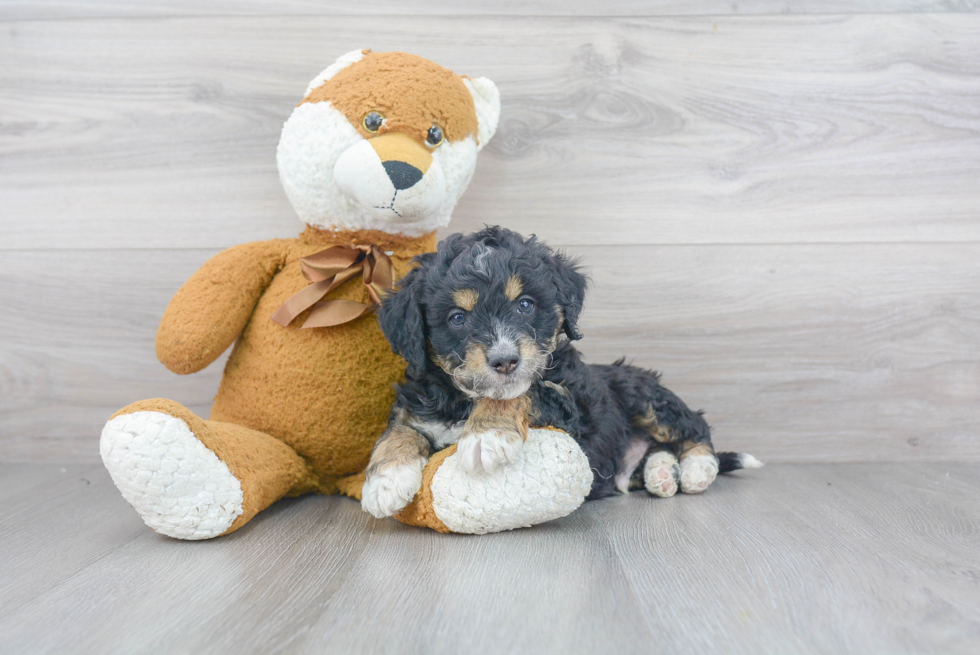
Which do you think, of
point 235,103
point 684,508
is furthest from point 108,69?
point 684,508

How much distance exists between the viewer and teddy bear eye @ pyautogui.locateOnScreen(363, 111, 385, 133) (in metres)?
1.74

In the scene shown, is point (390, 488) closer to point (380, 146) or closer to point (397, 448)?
point (397, 448)

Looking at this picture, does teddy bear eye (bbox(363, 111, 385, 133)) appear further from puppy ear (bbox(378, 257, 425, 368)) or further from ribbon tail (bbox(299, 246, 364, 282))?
puppy ear (bbox(378, 257, 425, 368))

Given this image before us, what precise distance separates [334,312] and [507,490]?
649 mm

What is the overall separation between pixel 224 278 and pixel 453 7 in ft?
3.85

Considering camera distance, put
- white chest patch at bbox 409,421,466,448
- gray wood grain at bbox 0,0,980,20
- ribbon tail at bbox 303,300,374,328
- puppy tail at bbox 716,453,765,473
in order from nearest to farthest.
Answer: white chest patch at bbox 409,421,466,448, ribbon tail at bbox 303,300,374,328, puppy tail at bbox 716,453,765,473, gray wood grain at bbox 0,0,980,20

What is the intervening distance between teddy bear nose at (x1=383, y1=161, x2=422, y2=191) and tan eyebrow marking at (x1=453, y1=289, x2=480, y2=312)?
36 centimetres

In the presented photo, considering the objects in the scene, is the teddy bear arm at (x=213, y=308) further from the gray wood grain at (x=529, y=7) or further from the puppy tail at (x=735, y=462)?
the puppy tail at (x=735, y=462)

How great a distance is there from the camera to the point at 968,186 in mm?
2291

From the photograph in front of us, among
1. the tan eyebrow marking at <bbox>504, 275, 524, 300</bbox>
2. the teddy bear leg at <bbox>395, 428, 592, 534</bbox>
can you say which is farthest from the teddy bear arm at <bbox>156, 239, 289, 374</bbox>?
the tan eyebrow marking at <bbox>504, 275, 524, 300</bbox>

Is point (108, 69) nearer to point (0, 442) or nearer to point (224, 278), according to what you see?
point (224, 278)

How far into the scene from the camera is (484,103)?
6.57 ft

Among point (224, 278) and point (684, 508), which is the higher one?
point (224, 278)

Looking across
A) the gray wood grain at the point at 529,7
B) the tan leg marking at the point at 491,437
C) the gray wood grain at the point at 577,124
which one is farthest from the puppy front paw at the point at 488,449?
the gray wood grain at the point at 529,7
